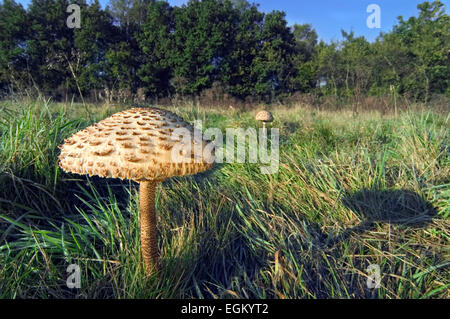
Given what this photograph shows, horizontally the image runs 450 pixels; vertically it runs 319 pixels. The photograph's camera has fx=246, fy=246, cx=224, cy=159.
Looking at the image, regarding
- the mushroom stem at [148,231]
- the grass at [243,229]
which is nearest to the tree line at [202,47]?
the grass at [243,229]

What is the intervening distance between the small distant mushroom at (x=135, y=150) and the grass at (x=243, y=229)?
0.64 metres

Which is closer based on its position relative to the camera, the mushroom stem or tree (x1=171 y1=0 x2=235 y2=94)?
the mushroom stem

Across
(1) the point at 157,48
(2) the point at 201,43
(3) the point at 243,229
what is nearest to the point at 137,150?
(3) the point at 243,229

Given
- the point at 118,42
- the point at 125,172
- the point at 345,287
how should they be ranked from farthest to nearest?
the point at 118,42
the point at 345,287
the point at 125,172

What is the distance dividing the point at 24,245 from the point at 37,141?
1083 mm

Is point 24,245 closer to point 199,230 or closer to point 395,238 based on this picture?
point 199,230

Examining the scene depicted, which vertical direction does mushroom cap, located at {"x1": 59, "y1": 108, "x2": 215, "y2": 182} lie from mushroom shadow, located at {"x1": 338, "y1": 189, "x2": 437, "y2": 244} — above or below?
above

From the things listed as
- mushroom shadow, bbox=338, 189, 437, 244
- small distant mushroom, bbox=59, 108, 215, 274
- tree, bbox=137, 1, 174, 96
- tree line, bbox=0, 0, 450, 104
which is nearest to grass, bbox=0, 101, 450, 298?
mushroom shadow, bbox=338, 189, 437, 244

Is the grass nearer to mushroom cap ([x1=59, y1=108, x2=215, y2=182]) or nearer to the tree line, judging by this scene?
mushroom cap ([x1=59, y1=108, x2=215, y2=182])

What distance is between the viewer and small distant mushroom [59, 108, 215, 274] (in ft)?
3.40

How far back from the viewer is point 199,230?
1817 millimetres

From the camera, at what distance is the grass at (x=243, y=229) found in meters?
1.44

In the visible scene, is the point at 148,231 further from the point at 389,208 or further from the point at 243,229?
the point at 389,208

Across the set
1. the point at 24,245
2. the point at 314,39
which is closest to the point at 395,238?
the point at 24,245
